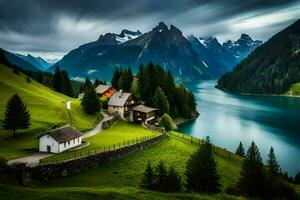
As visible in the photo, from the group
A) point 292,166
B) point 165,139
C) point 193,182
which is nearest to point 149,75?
point 165,139

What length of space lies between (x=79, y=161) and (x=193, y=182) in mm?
18684

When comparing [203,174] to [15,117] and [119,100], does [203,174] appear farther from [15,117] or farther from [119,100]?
[119,100]

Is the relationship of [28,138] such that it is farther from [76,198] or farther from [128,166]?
[76,198]

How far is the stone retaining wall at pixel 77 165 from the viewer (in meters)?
44.4

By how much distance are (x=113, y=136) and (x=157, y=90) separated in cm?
5023

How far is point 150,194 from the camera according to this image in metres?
35.3

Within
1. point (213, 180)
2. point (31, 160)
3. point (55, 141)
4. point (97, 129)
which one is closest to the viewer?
point (213, 180)

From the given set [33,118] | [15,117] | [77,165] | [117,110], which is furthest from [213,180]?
[117,110]

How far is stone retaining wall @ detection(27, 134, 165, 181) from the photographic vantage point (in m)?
44.4

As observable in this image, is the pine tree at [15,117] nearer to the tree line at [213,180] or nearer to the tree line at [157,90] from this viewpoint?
the tree line at [213,180]

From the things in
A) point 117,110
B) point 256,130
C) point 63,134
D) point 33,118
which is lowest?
point 256,130

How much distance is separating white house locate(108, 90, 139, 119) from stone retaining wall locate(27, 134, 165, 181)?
3354cm

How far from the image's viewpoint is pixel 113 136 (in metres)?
71.7

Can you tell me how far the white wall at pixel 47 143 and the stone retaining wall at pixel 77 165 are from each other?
22.5ft
